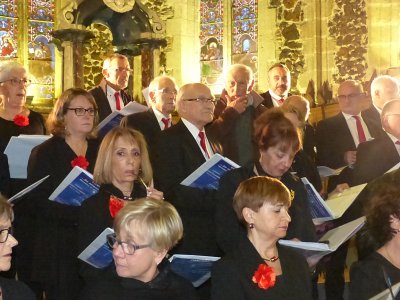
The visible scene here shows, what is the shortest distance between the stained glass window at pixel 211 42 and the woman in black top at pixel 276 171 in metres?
8.56

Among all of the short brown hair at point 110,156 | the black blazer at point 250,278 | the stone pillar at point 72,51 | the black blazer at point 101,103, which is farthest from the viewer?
the stone pillar at point 72,51

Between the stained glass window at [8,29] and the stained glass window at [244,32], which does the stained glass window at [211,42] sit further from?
the stained glass window at [8,29]

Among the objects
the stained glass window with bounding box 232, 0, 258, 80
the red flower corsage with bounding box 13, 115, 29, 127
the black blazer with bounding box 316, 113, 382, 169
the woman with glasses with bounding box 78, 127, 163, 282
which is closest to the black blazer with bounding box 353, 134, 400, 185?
the black blazer with bounding box 316, 113, 382, 169

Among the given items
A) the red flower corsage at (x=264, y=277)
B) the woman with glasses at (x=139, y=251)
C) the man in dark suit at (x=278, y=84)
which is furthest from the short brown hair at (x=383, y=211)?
the man in dark suit at (x=278, y=84)

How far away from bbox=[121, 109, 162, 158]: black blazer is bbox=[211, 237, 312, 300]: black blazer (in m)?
2.20

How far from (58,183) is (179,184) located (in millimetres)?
705

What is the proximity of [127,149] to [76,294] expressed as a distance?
3.04 feet

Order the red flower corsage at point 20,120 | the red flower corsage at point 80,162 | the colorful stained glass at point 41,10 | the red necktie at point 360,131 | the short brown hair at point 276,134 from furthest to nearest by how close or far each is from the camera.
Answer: the colorful stained glass at point 41,10 → the red necktie at point 360,131 → the red flower corsage at point 20,120 → the red flower corsage at point 80,162 → the short brown hair at point 276,134

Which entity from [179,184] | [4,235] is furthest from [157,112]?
[4,235]

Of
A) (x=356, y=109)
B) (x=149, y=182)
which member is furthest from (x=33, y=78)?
(x=149, y=182)

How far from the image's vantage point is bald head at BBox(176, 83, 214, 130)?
516 cm

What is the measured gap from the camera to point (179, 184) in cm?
476

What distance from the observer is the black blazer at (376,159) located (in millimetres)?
5594

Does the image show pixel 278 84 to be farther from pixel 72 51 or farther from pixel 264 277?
pixel 72 51
